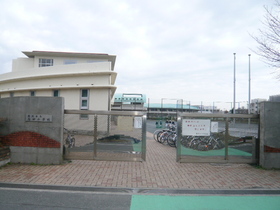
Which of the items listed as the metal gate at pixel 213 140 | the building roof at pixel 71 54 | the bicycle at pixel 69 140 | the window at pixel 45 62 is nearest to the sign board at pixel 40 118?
the bicycle at pixel 69 140

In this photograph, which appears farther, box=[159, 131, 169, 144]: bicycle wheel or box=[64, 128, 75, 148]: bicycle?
box=[159, 131, 169, 144]: bicycle wheel

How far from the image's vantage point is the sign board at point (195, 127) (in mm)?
7629

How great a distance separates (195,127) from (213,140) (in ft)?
2.85

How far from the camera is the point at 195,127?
7.63 m

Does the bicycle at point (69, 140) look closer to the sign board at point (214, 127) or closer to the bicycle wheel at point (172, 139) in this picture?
the sign board at point (214, 127)

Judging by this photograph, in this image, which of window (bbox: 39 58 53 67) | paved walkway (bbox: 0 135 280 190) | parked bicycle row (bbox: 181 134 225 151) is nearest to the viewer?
paved walkway (bbox: 0 135 280 190)

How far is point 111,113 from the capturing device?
7.35 meters

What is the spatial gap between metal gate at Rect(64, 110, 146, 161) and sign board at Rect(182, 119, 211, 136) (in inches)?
57.5

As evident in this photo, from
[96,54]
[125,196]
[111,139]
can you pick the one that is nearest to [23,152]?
[111,139]

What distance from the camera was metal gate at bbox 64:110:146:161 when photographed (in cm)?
742

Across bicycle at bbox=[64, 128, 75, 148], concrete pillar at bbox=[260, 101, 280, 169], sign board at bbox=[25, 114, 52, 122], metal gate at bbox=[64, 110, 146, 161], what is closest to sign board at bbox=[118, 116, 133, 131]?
metal gate at bbox=[64, 110, 146, 161]

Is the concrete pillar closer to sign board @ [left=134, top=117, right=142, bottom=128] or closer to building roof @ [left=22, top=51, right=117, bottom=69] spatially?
sign board @ [left=134, top=117, right=142, bottom=128]

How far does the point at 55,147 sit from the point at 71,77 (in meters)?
10.1

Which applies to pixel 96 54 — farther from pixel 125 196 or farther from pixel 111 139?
pixel 125 196
